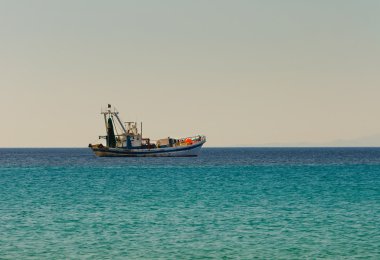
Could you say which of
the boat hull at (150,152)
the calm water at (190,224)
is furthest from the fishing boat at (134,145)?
the calm water at (190,224)

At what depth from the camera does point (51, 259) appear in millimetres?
29375

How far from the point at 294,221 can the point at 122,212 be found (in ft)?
42.2

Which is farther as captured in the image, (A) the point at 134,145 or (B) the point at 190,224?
(A) the point at 134,145

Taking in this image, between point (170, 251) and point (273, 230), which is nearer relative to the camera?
point (170, 251)

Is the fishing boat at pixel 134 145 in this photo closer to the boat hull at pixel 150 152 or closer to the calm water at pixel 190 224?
the boat hull at pixel 150 152

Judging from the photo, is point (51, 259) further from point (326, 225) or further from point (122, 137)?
point (122, 137)

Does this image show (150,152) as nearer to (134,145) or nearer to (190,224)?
(134,145)

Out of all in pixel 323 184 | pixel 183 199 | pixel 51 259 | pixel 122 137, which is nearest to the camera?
pixel 51 259

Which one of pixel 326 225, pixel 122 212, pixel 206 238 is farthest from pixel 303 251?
pixel 122 212

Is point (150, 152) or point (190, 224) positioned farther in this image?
point (150, 152)

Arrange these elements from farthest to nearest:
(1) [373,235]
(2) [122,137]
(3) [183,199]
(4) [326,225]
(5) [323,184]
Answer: (2) [122,137] < (5) [323,184] < (3) [183,199] < (4) [326,225] < (1) [373,235]

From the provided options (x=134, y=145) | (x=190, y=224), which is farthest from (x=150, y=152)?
(x=190, y=224)

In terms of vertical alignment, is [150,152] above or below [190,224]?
above

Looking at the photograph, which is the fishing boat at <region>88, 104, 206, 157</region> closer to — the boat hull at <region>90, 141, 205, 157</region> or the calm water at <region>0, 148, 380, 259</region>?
the boat hull at <region>90, 141, 205, 157</region>
